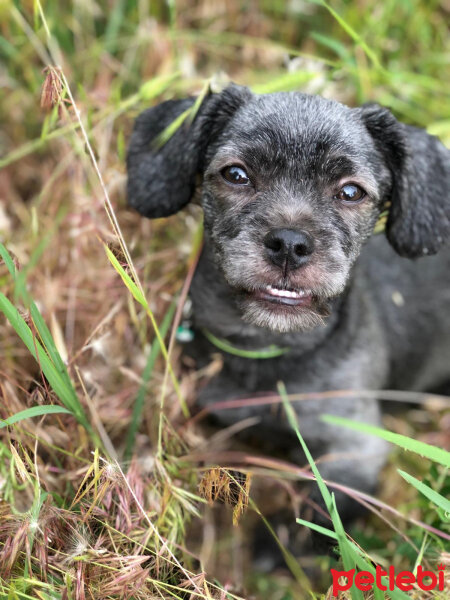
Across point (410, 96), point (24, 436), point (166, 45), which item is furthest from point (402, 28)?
point (24, 436)

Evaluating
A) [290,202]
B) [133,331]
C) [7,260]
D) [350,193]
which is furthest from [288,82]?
[7,260]

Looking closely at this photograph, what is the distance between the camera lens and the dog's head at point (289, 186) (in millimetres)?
2217

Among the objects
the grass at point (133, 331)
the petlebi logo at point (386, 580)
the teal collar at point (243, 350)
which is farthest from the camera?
the teal collar at point (243, 350)

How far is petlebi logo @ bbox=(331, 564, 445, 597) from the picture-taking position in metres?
1.81

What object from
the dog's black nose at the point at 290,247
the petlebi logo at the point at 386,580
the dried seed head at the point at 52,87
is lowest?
the petlebi logo at the point at 386,580

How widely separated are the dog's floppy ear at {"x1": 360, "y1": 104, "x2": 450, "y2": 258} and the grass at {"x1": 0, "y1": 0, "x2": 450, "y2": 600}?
0.52 m

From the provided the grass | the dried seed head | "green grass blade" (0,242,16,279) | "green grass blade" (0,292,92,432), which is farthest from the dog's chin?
the dried seed head

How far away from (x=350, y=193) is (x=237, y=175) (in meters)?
0.45

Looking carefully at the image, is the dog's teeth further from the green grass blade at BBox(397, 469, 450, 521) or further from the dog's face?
the green grass blade at BBox(397, 469, 450, 521)

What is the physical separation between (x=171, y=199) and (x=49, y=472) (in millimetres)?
1236

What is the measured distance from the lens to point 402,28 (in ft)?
13.2

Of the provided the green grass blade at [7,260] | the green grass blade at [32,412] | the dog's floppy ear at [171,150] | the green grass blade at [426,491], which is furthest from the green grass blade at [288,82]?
the green grass blade at [426,491]

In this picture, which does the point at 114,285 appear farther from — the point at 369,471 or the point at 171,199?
the point at 369,471

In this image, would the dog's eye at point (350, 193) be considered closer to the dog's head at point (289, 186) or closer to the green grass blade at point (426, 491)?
the dog's head at point (289, 186)
